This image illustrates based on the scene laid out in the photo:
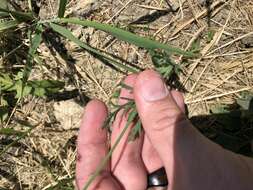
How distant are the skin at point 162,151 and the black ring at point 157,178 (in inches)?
1.7

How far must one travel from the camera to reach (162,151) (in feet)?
6.89

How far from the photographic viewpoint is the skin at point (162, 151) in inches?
78.7

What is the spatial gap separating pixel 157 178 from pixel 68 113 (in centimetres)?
63

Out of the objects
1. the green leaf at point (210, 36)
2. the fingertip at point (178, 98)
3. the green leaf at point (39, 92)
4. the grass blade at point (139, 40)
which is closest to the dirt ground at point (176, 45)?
the green leaf at point (210, 36)

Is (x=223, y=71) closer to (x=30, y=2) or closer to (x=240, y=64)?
(x=240, y=64)

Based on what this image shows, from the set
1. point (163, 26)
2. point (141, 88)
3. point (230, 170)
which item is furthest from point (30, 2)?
point (230, 170)

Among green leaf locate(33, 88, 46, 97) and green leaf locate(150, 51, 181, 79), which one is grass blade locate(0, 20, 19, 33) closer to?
green leaf locate(33, 88, 46, 97)

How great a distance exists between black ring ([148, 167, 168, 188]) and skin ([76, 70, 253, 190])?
4cm

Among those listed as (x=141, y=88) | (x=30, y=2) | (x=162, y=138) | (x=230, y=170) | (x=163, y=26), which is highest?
(x=30, y=2)

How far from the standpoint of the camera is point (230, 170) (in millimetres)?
2107

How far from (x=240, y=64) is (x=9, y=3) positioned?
47.4 inches

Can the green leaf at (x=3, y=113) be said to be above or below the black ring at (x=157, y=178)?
above

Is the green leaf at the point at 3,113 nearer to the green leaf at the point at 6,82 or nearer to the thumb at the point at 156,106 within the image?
the green leaf at the point at 6,82

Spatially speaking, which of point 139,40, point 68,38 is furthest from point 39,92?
point 139,40
